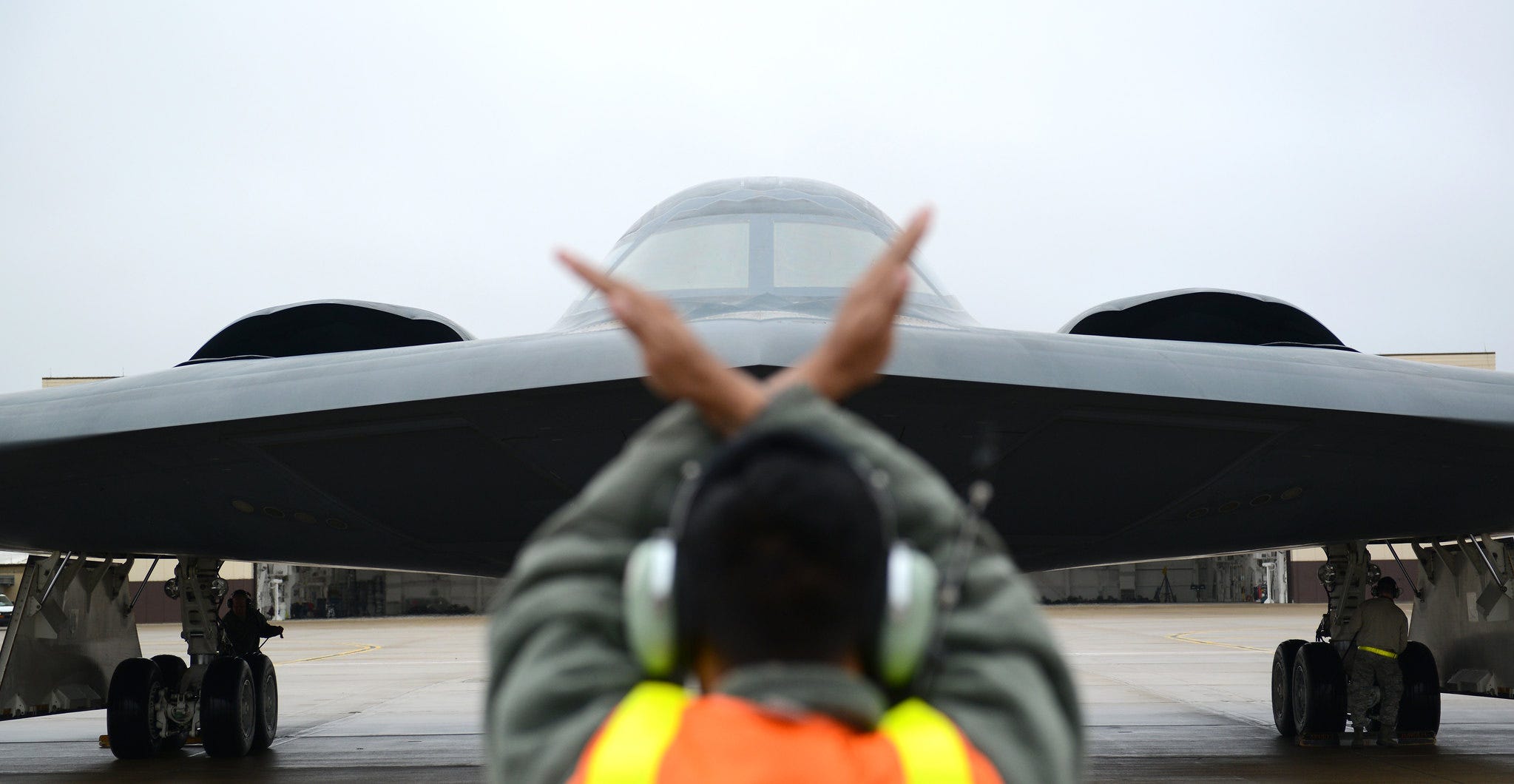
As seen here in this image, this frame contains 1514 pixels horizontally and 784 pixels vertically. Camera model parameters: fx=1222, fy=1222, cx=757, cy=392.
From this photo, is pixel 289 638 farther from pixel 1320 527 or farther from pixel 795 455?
pixel 795 455

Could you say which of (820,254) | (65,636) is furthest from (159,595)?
(820,254)

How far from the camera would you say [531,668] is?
1345 mm

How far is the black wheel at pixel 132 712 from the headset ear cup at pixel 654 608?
10295 millimetres

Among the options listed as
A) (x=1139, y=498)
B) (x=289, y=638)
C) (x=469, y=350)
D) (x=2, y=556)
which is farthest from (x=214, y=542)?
(x=2, y=556)

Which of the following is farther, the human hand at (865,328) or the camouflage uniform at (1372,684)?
the camouflage uniform at (1372,684)

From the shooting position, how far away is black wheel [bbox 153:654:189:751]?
34.8ft

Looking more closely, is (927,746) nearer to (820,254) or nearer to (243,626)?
(820,254)

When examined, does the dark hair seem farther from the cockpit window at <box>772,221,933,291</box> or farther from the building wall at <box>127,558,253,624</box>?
the building wall at <box>127,558,253,624</box>

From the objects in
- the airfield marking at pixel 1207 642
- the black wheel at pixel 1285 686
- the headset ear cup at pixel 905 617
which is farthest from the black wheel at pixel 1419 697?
the airfield marking at pixel 1207 642

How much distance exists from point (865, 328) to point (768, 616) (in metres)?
0.34

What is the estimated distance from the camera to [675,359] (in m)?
1.32

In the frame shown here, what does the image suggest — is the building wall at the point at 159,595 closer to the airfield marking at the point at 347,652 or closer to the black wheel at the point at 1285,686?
the airfield marking at the point at 347,652

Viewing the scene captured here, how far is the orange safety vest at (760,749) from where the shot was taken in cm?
115

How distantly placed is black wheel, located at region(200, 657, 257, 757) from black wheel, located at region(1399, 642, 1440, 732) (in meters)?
9.65
